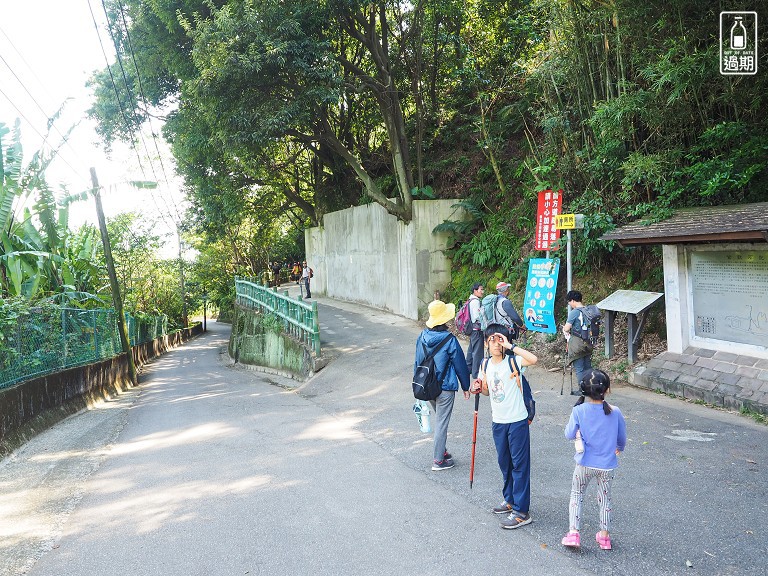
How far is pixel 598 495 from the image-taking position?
428 centimetres

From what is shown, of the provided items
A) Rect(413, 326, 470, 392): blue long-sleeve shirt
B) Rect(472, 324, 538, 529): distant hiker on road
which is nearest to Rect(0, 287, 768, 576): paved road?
Rect(472, 324, 538, 529): distant hiker on road

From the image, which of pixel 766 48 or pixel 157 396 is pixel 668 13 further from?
pixel 157 396

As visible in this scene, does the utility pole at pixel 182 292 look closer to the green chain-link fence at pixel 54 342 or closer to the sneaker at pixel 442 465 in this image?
the green chain-link fence at pixel 54 342

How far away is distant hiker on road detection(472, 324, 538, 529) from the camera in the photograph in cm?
473

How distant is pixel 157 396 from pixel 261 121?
725cm

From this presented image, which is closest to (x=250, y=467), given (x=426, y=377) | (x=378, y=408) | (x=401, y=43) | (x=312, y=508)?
(x=312, y=508)

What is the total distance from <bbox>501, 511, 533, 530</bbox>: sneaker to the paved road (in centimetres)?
5

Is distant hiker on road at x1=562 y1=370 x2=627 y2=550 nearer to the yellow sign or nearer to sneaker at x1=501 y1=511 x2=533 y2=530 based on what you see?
sneaker at x1=501 y1=511 x2=533 y2=530

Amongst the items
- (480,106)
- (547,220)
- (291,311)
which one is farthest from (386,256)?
(547,220)

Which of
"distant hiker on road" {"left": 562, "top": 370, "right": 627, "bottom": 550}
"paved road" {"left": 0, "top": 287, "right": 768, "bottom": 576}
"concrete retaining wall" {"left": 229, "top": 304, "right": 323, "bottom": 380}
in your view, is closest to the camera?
"distant hiker on road" {"left": 562, "top": 370, "right": 627, "bottom": 550}

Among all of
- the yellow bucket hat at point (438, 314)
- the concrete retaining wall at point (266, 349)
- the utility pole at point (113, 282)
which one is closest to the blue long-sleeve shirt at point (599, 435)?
the yellow bucket hat at point (438, 314)

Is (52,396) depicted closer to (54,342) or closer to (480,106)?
(54,342)

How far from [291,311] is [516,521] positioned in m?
12.5

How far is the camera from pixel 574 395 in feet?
29.4
